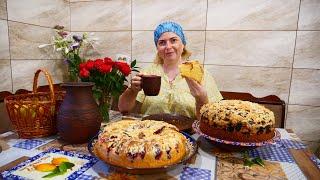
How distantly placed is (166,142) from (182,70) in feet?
1.68

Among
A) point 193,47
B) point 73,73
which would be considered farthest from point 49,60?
point 193,47

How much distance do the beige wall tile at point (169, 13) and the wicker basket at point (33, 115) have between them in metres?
1.47

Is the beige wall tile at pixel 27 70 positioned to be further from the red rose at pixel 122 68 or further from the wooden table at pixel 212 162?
the red rose at pixel 122 68

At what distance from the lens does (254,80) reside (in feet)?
6.81

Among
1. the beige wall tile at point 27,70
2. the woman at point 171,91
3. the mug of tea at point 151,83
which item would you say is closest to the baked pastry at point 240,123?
the mug of tea at point 151,83

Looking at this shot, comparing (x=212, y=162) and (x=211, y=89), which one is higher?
(x=211, y=89)

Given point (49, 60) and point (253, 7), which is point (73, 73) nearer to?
point (49, 60)

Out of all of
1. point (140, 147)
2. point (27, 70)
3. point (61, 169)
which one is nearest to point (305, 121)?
point (140, 147)

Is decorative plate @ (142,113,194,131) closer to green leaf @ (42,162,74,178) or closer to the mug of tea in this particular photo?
the mug of tea

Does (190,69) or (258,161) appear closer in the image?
(258,161)

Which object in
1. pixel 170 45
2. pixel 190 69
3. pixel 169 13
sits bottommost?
pixel 190 69

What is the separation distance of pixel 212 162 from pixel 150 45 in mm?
1653

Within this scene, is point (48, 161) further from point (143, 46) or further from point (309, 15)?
point (309, 15)

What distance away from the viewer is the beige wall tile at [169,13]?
2121mm
